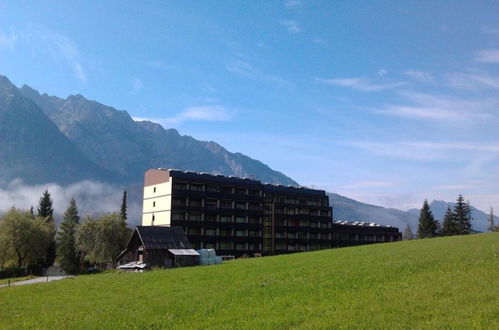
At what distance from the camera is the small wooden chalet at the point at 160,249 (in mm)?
75938

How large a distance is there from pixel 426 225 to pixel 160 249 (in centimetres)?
8670

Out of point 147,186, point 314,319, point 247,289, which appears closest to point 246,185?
point 147,186

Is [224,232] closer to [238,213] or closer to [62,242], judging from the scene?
[238,213]

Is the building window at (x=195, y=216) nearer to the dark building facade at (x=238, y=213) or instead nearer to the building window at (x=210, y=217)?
the dark building facade at (x=238, y=213)

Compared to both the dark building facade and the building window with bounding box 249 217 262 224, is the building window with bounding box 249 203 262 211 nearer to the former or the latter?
the dark building facade

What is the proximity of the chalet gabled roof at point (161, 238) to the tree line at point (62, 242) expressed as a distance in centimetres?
1931

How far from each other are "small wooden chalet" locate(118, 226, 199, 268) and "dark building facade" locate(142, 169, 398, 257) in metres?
26.5

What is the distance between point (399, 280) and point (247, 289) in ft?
24.1

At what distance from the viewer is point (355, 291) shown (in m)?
19.0

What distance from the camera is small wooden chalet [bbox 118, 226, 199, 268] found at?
75.9m

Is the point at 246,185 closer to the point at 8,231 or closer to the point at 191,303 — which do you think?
the point at 8,231

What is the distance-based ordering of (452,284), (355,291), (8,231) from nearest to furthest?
(452,284) → (355,291) → (8,231)

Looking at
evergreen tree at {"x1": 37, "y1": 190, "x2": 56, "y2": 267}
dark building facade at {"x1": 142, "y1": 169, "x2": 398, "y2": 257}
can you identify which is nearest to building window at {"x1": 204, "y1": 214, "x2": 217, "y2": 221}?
dark building facade at {"x1": 142, "y1": 169, "x2": 398, "y2": 257}

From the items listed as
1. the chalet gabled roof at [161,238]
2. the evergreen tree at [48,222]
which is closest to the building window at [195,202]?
the chalet gabled roof at [161,238]
